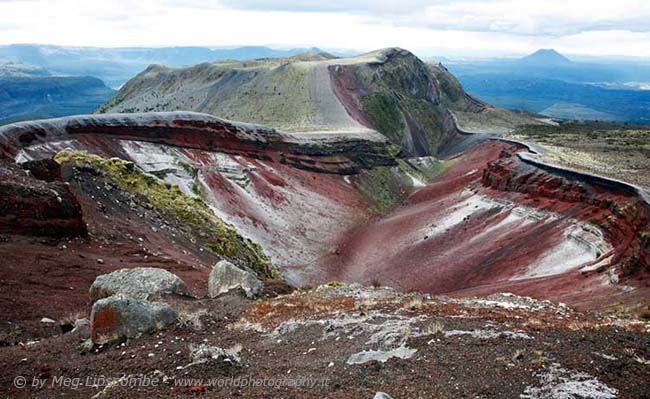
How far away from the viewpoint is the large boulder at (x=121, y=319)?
9.78 m

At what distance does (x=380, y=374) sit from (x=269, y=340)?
10.3 feet

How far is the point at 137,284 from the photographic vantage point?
13.2 meters

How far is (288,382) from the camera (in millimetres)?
8156

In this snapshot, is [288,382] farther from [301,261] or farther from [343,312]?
[301,261]

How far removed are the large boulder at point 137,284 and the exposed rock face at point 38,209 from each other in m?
4.24

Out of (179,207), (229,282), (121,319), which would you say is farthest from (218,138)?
(121,319)

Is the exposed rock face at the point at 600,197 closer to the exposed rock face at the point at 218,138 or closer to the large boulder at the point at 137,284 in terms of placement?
the exposed rock face at the point at 218,138

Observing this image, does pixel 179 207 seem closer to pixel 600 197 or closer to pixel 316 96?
pixel 600 197

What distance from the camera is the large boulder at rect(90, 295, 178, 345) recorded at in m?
9.78

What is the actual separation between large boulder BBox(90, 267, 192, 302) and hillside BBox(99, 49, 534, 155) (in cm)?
4842

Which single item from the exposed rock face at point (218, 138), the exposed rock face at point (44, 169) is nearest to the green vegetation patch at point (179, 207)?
the exposed rock face at point (44, 169)

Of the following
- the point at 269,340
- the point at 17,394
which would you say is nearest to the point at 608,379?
the point at 269,340

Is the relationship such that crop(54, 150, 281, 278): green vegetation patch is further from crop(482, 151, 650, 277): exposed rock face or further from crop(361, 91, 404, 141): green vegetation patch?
crop(361, 91, 404, 141): green vegetation patch

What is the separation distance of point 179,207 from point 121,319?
17878mm
